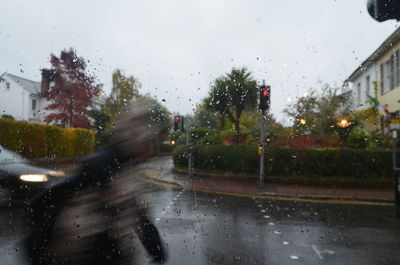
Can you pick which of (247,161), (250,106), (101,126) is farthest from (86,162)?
(101,126)

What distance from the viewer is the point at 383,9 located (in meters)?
2.37

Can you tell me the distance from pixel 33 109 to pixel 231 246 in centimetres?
5173

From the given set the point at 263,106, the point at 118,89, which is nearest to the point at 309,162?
the point at 263,106

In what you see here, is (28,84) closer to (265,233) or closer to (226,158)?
(226,158)

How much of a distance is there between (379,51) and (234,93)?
29.8 ft

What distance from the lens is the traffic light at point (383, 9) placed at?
234 centimetres

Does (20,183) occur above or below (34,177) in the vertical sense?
below

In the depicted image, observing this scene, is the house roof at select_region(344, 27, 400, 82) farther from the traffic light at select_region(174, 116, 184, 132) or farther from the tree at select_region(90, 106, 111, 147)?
the tree at select_region(90, 106, 111, 147)

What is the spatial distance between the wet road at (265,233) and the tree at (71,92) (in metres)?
27.4

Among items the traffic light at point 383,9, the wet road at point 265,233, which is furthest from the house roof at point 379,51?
the traffic light at point 383,9

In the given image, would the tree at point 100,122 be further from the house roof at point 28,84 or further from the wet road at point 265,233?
the wet road at point 265,233

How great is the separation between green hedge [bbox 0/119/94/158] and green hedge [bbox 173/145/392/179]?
12104 millimetres

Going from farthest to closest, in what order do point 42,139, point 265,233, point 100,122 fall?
point 100,122 → point 42,139 → point 265,233

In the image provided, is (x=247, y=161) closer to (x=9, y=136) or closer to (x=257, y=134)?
(x=257, y=134)
